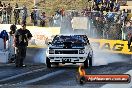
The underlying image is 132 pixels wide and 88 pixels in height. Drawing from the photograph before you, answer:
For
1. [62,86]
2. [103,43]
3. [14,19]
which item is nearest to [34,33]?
[14,19]

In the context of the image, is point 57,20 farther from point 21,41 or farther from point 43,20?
point 21,41

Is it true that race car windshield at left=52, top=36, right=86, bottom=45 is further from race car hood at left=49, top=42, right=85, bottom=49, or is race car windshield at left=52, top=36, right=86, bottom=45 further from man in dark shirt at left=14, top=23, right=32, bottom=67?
man in dark shirt at left=14, top=23, right=32, bottom=67

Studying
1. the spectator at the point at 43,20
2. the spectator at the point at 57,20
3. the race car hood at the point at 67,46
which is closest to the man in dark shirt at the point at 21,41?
the race car hood at the point at 67,46

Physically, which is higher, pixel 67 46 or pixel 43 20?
pixel 43 20

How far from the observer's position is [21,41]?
1836 centimetres

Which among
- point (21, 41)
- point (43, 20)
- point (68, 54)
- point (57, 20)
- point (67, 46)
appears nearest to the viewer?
point (68, 54)

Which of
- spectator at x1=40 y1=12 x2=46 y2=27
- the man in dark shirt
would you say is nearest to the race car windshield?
the man in dark shirt

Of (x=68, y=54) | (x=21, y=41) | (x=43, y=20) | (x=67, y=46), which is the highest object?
(x=43, y=20)

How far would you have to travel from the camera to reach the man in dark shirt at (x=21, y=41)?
1819cm

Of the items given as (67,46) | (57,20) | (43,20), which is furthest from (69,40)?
(43,20)

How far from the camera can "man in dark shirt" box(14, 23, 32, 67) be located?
18.2 metres

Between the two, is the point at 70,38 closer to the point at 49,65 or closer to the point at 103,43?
the point at 49,65

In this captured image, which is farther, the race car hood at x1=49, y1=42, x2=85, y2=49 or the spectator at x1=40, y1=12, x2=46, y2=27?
the spectator at x1=40, y1=12, x2=46, y2=27

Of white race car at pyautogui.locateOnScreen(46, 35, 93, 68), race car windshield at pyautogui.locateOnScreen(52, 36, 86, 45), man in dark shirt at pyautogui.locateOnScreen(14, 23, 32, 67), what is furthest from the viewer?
race car windshield at pyautogui.locateOnScreen(52, 36, 86, 45)
